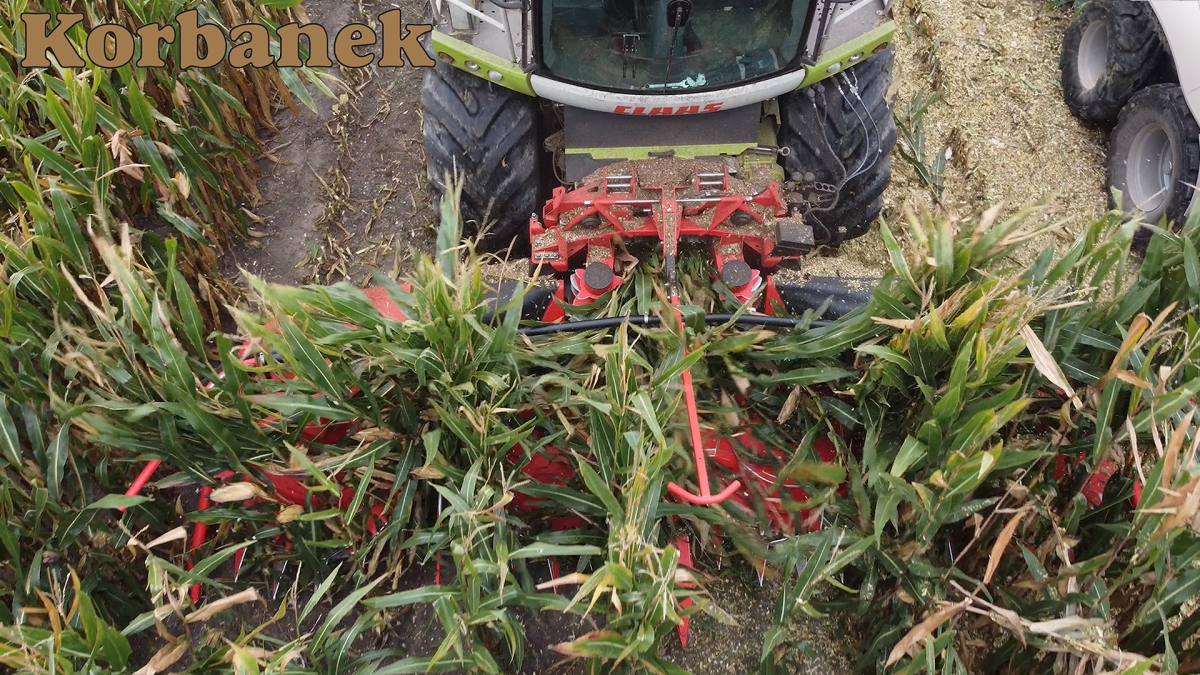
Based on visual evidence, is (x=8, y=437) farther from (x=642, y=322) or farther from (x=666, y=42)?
(x=666, y=42)

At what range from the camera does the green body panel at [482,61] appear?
2.05 m

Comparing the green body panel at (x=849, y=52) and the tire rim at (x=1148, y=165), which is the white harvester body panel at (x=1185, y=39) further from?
the green body panel at (x=849, y=52)

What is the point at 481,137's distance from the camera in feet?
7.45

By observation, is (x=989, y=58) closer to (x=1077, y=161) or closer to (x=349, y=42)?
(x=1077, y=161)

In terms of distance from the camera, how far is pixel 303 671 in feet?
4.37

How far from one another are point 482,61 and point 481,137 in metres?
0.27

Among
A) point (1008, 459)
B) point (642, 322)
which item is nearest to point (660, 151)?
point (642, 322)

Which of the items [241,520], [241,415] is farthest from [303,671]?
[241,415]

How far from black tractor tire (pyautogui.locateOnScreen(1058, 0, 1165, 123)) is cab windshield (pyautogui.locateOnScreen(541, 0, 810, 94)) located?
1.78 m

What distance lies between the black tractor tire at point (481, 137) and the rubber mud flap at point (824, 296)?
90cm

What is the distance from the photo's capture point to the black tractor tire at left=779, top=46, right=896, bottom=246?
2.34 m

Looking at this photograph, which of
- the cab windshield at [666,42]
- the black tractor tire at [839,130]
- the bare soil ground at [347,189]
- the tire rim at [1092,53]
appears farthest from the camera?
the tire rim at [1092,53]

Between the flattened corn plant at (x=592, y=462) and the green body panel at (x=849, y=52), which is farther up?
the green body panel at (x=849, y=52)

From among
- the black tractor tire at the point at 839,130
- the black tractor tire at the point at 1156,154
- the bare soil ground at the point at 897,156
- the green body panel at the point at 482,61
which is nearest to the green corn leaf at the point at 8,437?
the bare soil ground at the point at 897,156
